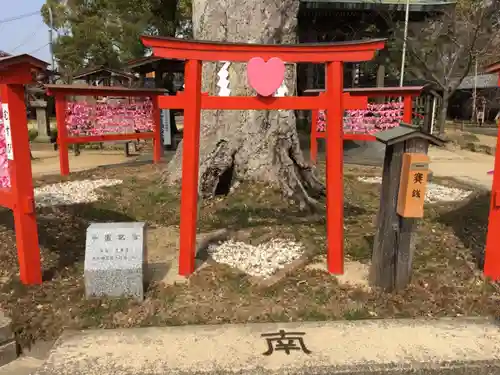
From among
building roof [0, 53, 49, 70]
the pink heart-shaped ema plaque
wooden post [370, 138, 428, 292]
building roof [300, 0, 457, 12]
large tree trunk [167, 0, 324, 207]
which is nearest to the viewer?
building roof [0, 53, 49, 70]

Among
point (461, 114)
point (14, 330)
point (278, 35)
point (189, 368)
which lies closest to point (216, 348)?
point (189, 368)

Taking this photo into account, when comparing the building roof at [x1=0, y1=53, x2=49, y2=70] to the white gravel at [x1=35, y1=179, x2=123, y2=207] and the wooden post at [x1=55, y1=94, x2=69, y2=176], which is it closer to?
the white gravel at [x1=35, y1=179, x2=123, y2=207]

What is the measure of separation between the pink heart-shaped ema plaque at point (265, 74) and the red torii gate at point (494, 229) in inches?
75.5

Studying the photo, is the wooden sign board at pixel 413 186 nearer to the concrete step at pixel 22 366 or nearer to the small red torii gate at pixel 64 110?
the concrete step at pixel 22 366

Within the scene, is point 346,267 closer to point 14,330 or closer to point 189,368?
point 189,368

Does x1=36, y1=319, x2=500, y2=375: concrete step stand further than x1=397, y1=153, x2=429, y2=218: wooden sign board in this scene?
No

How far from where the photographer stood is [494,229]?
3.97m

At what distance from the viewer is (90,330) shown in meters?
3.06

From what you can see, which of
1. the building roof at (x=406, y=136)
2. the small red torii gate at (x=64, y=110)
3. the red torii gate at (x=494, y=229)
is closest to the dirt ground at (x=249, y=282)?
the red torii gate at (x=494, y=229)

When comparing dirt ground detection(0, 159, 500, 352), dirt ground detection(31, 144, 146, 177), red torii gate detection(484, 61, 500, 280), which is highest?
red torii gate detection(484, 61, 500, 280)

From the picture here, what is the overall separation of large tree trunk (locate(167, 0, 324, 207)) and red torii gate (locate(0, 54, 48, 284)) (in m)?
3.03

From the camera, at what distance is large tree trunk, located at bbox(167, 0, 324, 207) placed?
6.69m

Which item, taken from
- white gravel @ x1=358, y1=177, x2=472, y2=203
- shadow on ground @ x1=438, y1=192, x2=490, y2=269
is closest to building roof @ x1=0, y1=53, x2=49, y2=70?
shadow on ground @ x1=438, y1=192, x2=490, y2=269

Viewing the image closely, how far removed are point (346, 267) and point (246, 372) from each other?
2.07 m
